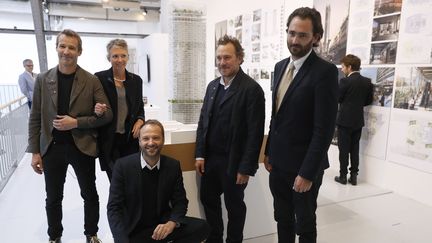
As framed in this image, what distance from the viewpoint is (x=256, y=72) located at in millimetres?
5723

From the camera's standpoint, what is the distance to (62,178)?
6.64 feet

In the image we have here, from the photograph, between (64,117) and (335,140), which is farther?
(335,140)

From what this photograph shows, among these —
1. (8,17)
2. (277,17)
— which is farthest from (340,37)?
(8,17)

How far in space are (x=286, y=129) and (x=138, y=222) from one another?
3.12ft

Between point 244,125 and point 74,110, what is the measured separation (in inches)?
41.2

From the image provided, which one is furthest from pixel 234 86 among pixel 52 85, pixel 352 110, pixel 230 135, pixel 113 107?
pixel 352 110

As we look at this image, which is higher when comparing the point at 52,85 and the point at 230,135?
the point at 52,85

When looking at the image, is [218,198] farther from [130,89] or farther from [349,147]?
[349,147]

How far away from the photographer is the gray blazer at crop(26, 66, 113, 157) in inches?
75.3

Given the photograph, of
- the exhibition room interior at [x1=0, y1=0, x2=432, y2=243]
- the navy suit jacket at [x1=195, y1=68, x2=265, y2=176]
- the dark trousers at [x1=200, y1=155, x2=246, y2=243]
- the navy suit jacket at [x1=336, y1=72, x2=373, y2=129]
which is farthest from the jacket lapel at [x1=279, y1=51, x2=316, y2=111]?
the navy suit jacket at [x1=336, y1=72, x2=373, y2=129]

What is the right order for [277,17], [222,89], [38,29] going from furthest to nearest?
[38,29], [277,17], [222,89]

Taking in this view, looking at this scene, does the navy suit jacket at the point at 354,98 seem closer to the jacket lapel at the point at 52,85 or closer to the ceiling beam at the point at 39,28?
the jacket lapel at the point at 52,85

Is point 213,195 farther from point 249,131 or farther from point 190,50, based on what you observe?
point 190,50

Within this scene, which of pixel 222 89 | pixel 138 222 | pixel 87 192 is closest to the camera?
pixel 138 222
